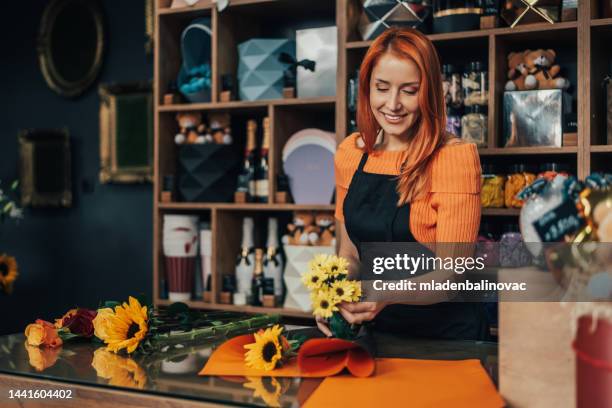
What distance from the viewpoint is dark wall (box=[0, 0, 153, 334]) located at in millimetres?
4664

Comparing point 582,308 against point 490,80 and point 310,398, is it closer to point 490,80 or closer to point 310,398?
point 310,398

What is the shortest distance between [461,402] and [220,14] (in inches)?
114

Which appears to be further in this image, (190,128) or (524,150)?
(190,128)

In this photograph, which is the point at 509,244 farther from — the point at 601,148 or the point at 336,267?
the point at 336,267

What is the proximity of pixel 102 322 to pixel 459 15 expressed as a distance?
2102 millimetres

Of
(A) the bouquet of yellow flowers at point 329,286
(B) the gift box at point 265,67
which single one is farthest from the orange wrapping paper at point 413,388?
(B) the gift box at point 265,67

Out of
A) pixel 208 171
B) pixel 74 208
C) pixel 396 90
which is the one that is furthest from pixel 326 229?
pixel 74 208

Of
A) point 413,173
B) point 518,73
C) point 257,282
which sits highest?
point 518,73

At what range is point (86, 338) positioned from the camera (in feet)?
5.94

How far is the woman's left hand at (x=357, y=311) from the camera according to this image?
1.49 meters

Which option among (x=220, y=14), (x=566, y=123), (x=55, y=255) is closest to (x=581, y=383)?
(x=566, y=123)

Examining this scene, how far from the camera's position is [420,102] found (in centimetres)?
212

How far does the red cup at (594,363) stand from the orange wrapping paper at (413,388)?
0.15m

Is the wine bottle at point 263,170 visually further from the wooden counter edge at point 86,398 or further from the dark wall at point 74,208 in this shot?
the wooden counter edge at point 86,398
